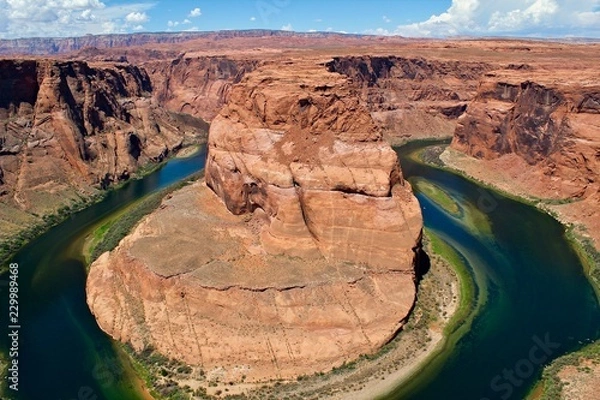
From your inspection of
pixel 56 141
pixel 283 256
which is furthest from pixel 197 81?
pixel 283 256

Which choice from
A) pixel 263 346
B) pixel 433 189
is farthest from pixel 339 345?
pixel 433 189

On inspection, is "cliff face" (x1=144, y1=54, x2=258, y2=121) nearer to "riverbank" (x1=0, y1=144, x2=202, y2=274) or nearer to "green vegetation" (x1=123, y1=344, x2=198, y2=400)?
"riverbank" (x1=0, y1=144, x2=202, y2=274)

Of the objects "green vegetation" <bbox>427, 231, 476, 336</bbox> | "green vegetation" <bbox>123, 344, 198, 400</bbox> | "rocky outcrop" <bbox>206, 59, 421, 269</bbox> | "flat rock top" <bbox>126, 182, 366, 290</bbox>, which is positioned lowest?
"green vegetation" <bbox>123, 344, 198, 400</bbox>

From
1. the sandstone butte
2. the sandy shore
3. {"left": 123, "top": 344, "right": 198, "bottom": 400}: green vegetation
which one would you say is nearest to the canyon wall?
the sandy shore

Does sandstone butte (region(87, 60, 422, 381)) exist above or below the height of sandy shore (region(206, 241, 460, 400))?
above

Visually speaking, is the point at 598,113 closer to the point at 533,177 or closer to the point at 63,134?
the point at 533,177
